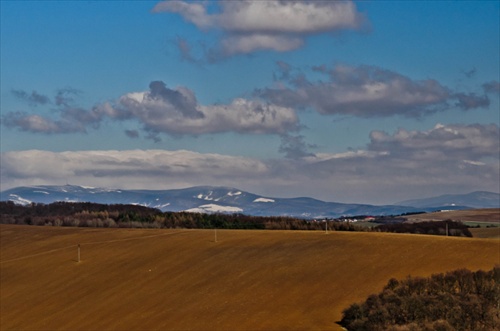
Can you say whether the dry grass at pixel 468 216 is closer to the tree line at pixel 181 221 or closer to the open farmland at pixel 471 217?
the open farmland at pixel 471 217

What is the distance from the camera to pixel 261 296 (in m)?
57.4

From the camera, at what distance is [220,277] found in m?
65.8

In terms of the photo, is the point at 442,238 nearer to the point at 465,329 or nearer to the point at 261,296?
the point at 261,296

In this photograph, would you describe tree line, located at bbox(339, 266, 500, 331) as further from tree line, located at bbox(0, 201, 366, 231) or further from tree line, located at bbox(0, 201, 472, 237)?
tree line, located at bbox(0, 201, 366, 231)

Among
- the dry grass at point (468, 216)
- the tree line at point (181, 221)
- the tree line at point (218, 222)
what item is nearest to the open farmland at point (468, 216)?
the dry grass at point (468, 216)

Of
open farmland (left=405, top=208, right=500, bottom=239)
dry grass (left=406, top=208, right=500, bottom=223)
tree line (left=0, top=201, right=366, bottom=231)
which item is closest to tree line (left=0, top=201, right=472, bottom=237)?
tree line (left=0, top=201, right=366, bottom=231)

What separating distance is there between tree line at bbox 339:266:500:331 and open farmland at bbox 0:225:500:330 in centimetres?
390

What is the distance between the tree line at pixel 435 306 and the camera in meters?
39.4

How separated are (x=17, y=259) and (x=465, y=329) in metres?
61.9

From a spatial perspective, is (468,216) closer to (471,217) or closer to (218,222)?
(471,217)

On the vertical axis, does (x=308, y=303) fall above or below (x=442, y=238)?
below

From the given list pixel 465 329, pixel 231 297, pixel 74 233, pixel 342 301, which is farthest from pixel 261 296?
pixel 74 233

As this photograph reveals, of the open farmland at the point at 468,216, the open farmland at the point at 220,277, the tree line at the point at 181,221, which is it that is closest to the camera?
the open farmland at the point at 220,277

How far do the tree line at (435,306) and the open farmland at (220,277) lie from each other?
12.8 ft
